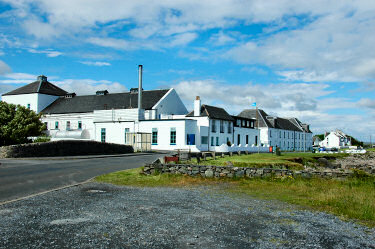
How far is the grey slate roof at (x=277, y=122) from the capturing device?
77250 millimetres

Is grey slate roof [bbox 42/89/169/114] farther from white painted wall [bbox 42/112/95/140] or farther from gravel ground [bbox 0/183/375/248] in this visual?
gravel ground [bbox 0/183/375/248]

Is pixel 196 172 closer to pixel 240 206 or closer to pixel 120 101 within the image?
pixel 240 206

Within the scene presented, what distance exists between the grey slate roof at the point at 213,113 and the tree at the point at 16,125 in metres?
22.8

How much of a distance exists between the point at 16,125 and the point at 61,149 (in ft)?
56.0

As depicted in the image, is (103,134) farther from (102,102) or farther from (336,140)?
(336,140)

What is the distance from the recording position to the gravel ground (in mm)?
6348

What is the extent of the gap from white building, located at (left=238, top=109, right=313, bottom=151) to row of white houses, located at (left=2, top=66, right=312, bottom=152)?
9.1 inches

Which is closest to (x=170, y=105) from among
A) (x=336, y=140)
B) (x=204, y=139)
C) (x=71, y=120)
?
(x=204, y=139)

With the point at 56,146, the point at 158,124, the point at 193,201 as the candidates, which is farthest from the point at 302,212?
the point at 158,124

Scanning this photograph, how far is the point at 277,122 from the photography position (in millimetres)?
83312

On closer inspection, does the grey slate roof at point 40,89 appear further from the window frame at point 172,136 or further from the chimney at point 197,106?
the window frame at point 172,136

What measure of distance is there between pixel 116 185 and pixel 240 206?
618 centimetres

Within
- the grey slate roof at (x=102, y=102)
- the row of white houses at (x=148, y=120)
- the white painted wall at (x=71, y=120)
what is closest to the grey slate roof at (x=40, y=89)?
the row of white houses at (x=148, y=120)

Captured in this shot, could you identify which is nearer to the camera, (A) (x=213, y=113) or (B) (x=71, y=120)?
(A) (x=213, y=113)
